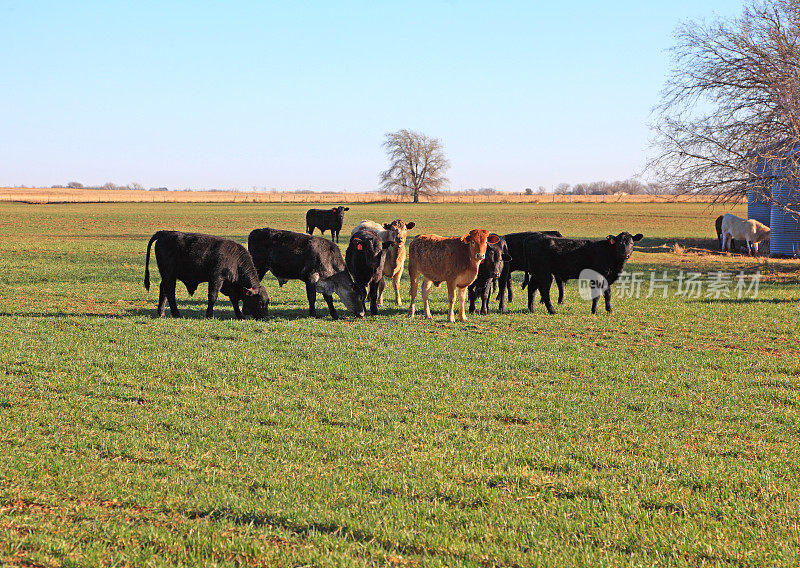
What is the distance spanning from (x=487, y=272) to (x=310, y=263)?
12.7 ft

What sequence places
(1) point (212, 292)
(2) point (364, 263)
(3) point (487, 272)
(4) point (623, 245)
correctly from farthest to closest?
1. (4) point (623, 245)
2. (3) point (487, 272)
3. (2) point (364, 263)
4. (1) point (212, 292)

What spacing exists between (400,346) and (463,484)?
221 inches

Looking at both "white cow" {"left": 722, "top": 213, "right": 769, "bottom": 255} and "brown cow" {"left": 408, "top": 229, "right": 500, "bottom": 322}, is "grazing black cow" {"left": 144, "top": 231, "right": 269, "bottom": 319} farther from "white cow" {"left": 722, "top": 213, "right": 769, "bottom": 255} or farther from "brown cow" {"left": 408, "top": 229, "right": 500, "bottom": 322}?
"white cow" {"left": 722, "top": 213, "right": 769, "bottom": 255}

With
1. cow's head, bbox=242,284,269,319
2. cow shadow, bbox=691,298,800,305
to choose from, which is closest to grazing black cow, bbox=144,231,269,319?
cow's head, bbox=242,284,269,319

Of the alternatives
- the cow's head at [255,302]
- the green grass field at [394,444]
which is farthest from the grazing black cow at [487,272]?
the cow's head at [255,302]

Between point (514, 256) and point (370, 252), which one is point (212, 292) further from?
point (514, 256)

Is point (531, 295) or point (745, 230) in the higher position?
point (745, 230)

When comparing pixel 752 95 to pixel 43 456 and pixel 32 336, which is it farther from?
pixel 43 456

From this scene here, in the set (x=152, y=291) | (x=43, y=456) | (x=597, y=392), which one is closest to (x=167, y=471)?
(x=43, y=456)

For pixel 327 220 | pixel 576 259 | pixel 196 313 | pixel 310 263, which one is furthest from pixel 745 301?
pixel 327 220

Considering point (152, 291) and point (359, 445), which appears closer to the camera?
point (359, 445)

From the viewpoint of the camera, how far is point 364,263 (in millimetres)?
14875

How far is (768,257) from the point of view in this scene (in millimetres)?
31500

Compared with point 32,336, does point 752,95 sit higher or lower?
higher
